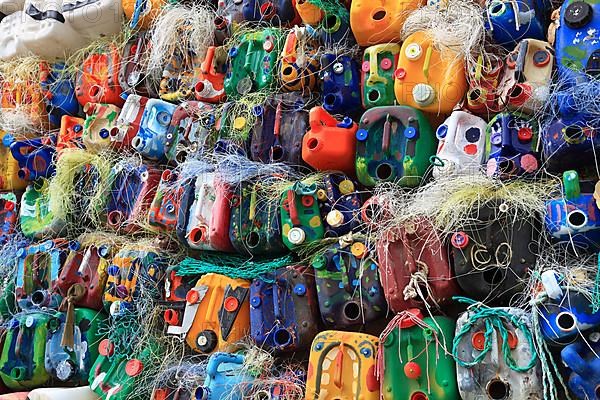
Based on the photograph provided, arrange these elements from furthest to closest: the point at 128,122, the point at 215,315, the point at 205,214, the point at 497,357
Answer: the point at 128,122
the point at 205,214
the point at 215,315
the point at 497,357

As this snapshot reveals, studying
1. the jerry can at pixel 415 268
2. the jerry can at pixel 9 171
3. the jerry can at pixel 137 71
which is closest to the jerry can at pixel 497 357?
the jerry can at pixel 415 268

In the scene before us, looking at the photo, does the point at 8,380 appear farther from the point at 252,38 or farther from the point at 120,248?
the point at 252,38

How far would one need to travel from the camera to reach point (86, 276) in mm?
2541

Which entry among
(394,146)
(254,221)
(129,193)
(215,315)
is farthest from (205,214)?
(394,146)

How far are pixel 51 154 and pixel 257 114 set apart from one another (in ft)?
3.23

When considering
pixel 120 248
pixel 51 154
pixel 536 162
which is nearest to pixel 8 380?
pixel 120 248

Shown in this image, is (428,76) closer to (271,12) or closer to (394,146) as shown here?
(394,146)

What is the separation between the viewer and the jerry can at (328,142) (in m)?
2.13

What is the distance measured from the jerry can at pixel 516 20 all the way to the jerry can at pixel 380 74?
30cm

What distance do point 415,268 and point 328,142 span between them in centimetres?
46

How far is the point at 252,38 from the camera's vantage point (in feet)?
8.17

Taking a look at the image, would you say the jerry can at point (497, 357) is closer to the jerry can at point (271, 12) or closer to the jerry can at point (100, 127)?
the jerry can at point (271, 12)

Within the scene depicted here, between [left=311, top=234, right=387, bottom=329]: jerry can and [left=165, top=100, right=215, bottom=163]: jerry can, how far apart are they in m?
0.64

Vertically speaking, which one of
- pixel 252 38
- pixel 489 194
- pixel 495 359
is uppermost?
pixel 252 38
